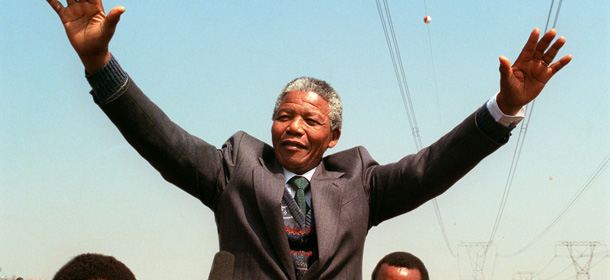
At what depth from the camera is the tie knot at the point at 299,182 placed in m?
4.78

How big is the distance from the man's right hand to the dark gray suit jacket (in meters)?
0.21

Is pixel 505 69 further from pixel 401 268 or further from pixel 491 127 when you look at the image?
pixel 401 268

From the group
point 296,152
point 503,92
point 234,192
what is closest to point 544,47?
point 503,92

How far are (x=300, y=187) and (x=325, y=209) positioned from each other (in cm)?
21

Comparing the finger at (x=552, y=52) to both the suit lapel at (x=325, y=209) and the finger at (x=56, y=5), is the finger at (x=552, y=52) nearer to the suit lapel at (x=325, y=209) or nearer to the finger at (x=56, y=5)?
the suit lapel at (x=325, y=209)

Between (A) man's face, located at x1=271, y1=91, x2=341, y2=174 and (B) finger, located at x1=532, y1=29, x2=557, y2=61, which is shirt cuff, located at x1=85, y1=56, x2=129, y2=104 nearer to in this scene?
(A) man's face, located at x1=271, y1=91, x2=341, y2=174

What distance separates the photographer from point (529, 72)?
456 centimetres

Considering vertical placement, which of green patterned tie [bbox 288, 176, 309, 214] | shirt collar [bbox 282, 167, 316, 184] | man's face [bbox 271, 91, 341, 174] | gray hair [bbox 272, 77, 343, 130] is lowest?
green patterned tie [bbox 288, 176, 309, 214]

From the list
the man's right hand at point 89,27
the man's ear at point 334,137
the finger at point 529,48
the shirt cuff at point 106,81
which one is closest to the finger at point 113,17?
the man's right hand at point 89,27

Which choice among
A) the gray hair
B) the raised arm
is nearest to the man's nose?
the gray hair

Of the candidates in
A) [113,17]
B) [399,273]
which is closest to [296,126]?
[113,17]

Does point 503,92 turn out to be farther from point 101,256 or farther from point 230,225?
point 101,256

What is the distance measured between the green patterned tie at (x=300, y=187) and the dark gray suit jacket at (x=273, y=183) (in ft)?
0.23

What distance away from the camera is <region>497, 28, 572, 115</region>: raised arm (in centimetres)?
450
